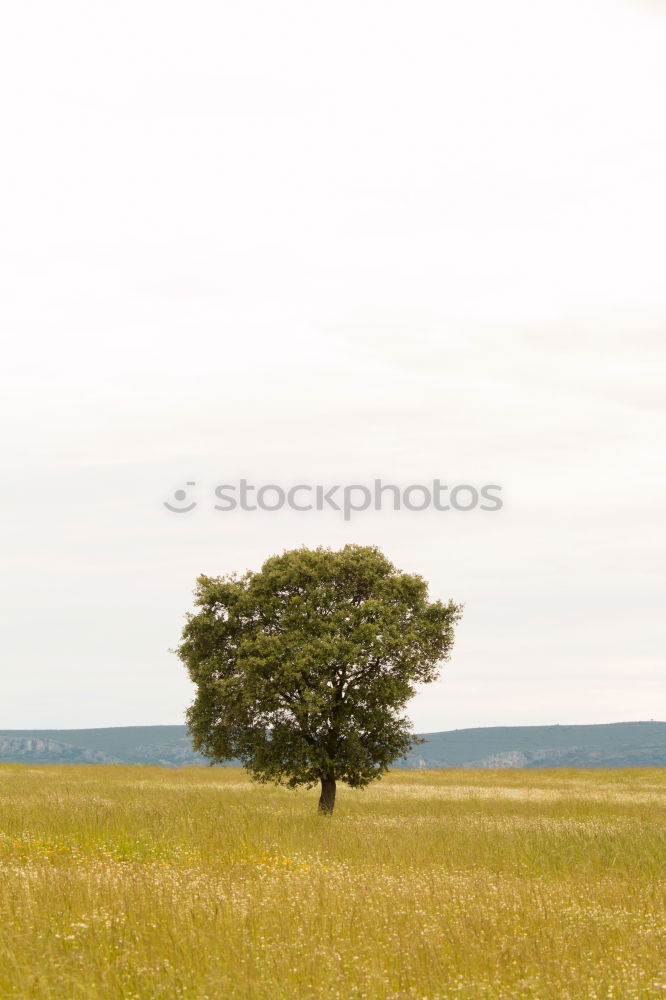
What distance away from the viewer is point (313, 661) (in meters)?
31.2

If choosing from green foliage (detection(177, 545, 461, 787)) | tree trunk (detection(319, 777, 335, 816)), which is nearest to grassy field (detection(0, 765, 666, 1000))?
green foliage (detection(177, 545, 461, 787))

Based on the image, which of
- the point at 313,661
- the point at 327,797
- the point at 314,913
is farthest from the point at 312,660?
the point at 314,913

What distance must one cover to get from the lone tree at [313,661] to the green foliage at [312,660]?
0.15ft

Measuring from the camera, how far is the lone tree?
105ft

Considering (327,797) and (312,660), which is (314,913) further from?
(327,797)

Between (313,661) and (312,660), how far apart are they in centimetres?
8

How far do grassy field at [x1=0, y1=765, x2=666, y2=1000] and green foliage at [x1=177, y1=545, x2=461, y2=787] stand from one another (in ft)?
29.1

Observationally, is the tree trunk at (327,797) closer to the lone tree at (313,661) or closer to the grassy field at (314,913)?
the lone tree at (313,661)

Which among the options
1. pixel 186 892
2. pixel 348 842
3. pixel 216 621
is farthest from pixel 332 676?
pixel 186 892

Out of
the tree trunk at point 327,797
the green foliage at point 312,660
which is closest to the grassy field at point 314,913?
the green foliage at point 312,660

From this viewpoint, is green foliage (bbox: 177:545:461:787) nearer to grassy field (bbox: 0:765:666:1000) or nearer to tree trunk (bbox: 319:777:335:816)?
tree trunk (bbox: 319:777:335:816)

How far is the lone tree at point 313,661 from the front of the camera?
1259 inches

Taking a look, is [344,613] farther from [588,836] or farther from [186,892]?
[186,892]

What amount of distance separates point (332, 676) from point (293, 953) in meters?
23.1
